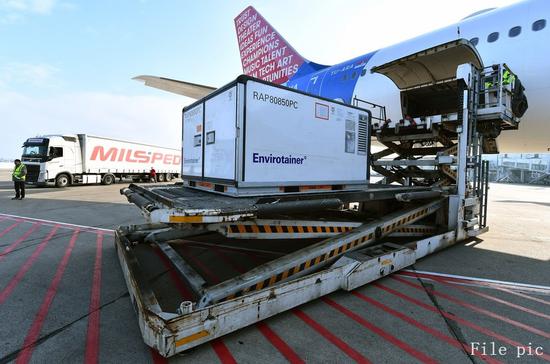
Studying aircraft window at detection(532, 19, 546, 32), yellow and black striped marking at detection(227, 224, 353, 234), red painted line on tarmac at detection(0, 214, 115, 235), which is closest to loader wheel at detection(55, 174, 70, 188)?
red painted line on tarmac at detection(0, 214, 115, 235)

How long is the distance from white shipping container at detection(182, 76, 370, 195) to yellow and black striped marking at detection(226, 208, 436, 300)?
86 centimetres

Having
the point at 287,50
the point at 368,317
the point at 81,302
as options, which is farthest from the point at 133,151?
the point at 368,317

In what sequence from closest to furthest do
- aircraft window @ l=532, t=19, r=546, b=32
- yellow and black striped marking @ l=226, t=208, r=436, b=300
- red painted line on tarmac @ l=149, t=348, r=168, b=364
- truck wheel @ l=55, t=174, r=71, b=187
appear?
red painted line on tarmac @ l=149, t=348, r=168, b=364, yellow and black striped marking @ l=226, t=208, r=436, b=300, aircraft window @ l=532, t=19, r=546, b=32, truck wheel @ l=55, t=174, r=71, b=187

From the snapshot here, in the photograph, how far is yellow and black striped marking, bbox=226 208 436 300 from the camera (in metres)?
3.19

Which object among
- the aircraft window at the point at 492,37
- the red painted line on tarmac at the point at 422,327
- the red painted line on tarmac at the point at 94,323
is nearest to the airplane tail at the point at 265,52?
the aircraft window at the point at 492,37

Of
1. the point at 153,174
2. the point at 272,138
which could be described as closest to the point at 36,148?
the point at 153,174

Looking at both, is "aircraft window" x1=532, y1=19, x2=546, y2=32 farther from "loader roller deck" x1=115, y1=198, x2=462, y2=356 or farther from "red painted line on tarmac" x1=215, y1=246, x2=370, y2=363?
"red painted line on tarmac" x1=215, y1=246, x2=370, y2=363

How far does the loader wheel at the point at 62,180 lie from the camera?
1890 cm

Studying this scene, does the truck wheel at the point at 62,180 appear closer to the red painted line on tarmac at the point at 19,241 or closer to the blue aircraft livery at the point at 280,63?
the red painted line on tarmac at the point at 19,241

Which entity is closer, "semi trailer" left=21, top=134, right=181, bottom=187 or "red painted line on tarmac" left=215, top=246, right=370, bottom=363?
"red painted line on tarmac" left=215, top=246, right=370, bottom=363

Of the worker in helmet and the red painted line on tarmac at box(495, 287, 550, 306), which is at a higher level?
the worker in helmet

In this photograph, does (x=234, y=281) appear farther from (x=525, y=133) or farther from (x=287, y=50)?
(x=287, y=50)

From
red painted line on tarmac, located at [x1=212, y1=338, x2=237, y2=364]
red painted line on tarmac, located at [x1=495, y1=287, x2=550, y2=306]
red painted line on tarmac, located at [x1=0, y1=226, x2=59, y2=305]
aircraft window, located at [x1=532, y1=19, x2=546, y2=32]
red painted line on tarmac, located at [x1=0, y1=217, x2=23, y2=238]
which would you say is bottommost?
red painted line on tarmac, located at [x1=212, y1=338, x2=237, y2=364]

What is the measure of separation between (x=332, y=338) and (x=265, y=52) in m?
18.0
